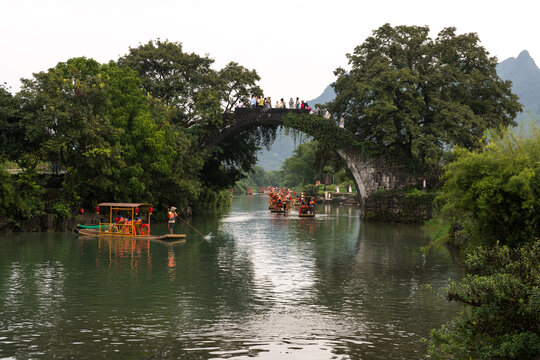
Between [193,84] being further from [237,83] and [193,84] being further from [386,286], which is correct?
[386,286]

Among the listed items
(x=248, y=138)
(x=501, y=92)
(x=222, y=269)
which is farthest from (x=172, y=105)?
(x=222, y=269)

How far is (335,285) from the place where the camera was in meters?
19.0

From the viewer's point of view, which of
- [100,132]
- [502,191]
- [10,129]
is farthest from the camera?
[100,132]

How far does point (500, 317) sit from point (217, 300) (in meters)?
8.55

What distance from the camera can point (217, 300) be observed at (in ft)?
53.6

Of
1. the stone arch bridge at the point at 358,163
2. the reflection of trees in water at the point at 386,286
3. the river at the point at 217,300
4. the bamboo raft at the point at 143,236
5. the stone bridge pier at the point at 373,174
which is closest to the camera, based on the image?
the river at the point at 217,300

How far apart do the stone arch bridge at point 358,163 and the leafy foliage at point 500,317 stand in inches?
1500

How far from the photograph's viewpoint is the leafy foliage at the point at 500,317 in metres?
9.30

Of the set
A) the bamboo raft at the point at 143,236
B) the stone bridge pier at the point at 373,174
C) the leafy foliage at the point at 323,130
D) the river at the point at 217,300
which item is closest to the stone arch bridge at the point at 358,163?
the stone bridge pier at the point at 373,174

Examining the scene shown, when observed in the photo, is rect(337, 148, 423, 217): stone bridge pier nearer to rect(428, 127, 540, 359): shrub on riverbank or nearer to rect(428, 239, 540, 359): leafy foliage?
rect(428, 127, 540, 359): shrub on riverbank

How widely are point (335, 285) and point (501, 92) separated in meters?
35.7

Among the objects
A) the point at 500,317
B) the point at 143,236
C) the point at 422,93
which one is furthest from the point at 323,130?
the point at 500,317

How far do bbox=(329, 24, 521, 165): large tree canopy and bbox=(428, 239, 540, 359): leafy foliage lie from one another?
1351 inches

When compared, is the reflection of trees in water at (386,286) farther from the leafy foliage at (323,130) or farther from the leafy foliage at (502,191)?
the leafy foliage at (323,130)
